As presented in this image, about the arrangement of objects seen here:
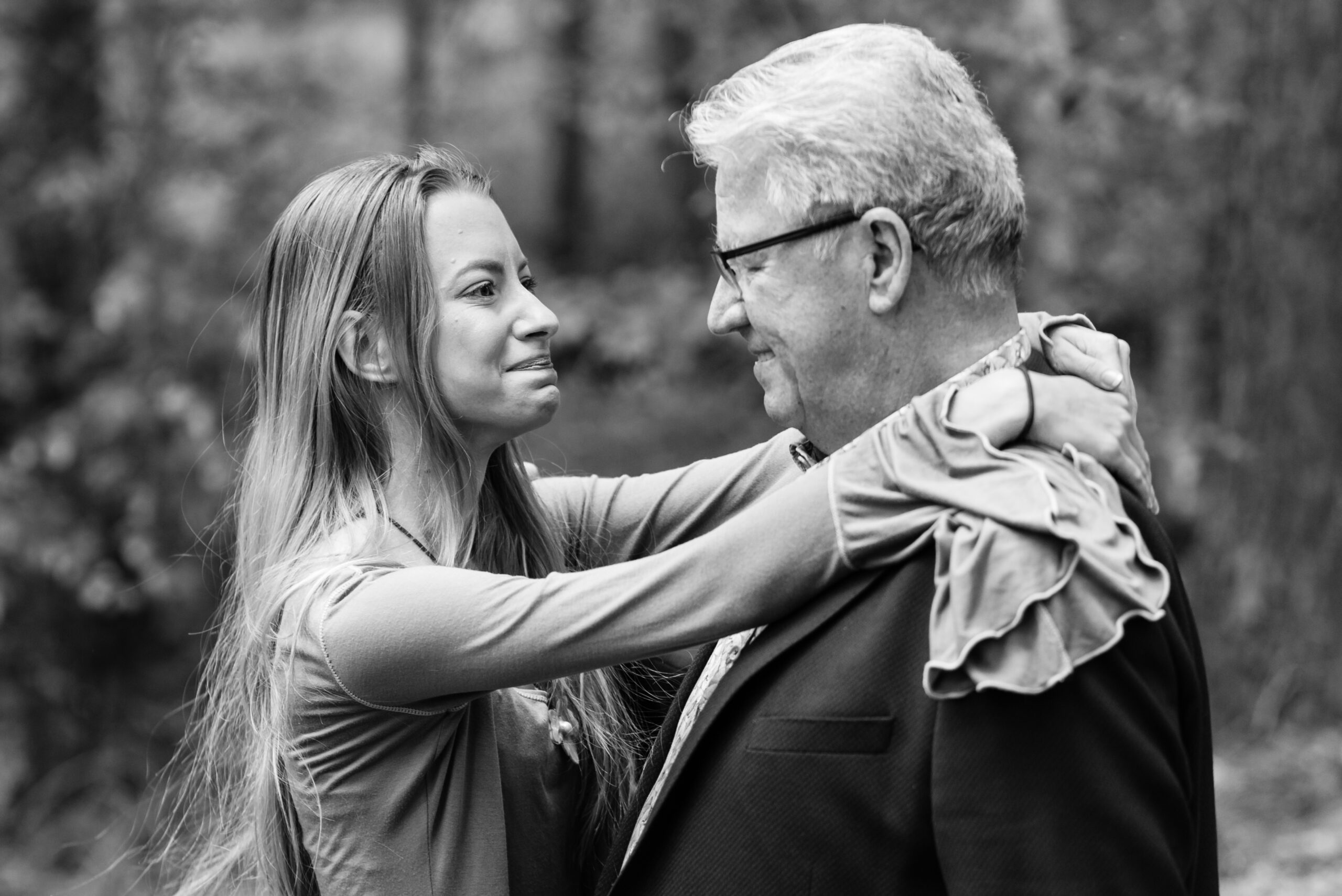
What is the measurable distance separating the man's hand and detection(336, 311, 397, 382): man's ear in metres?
1.10

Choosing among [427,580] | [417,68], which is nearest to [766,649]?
[427,580]

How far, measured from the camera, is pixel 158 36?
613cm

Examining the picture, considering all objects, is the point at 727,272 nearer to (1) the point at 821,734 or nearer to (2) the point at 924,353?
(2) the point at 924,353

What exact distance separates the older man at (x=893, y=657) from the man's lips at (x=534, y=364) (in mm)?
369

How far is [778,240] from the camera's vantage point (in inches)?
79.3

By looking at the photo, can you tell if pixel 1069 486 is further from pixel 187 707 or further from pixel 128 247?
pixel 187 707

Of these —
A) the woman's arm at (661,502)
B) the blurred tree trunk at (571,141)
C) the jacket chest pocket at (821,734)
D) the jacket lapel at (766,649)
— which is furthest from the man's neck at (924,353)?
the blurred tree trunk at (571,141)

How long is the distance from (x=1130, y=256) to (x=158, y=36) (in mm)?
5235

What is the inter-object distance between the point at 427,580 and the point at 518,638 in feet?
0.62

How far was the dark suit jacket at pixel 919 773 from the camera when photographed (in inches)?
63.1

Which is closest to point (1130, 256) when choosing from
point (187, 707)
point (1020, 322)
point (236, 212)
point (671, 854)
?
point (236, 212)

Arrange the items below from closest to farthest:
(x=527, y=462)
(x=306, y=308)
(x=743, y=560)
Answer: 1. (x=743, y=560)
2. (x=306, y=308)
3. (x=527, y=462)

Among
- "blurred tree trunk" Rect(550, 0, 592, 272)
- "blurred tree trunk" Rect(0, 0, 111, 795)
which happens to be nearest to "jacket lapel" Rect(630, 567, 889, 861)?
"blurred tree trunk" Rect(0, 0, 111, 795)

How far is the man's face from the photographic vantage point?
201 cm
